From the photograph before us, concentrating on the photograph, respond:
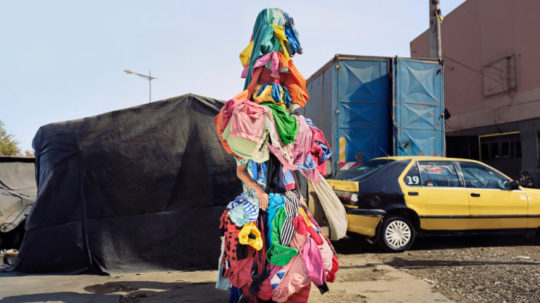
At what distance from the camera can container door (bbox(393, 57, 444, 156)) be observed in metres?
8.59

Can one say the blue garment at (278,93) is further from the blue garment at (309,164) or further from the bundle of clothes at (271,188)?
the blue garment at (309,164)

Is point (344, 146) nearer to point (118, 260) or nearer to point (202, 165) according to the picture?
point (202, 165)

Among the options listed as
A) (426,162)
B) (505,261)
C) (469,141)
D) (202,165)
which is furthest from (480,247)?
(469,141)

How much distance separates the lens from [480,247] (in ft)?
21.6

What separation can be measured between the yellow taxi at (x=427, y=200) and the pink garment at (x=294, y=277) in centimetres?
370

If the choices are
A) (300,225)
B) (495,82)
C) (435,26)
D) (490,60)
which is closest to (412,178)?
(300,225)

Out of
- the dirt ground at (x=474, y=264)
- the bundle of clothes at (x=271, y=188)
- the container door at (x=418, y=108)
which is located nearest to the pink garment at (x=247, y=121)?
the bundle of clothes at (x=271, y=188)

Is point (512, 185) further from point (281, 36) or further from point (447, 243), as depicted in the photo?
point (281, 36)

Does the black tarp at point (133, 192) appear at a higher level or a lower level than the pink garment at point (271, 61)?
lower

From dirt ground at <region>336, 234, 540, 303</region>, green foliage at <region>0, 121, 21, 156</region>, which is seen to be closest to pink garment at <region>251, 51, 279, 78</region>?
dirt ground at <region>336, 234, 540, 303</region>

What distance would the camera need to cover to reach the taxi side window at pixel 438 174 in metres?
6.41

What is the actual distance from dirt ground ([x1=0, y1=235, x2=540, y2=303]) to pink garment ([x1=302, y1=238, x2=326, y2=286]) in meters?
1.21

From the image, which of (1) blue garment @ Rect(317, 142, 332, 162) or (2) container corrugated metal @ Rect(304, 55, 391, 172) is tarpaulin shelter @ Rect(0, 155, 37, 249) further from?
(2) container corrugated metal @ Rect(304, 55, 391, 172)

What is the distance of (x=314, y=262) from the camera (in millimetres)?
2609
